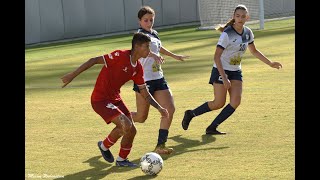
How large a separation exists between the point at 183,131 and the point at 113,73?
2710 millimetres

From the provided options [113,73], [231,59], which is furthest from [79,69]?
[231,59]

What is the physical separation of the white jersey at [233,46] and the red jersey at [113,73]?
2259mm

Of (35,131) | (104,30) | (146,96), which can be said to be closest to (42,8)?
(104,30)

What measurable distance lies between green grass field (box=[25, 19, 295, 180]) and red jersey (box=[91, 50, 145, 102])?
88cm

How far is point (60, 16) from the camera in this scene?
116ft

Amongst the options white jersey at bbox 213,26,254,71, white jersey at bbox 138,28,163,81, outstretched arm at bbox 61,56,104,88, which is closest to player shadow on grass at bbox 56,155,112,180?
outstretched arm at bbox 61,56,104,88

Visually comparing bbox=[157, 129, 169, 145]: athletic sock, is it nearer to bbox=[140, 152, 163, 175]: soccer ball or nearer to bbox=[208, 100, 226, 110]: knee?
bbox=[140, 152, 163, 175]: soccer ball

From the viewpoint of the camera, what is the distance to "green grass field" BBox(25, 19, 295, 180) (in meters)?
8.96

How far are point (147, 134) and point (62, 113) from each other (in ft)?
9.38

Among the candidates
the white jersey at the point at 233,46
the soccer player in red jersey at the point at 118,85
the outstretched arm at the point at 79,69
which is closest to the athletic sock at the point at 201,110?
the white jersey at the point at 233,46

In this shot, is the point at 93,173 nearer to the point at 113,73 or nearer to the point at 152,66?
the point at 113,73

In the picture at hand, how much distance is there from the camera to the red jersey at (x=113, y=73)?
9180 millimetres
